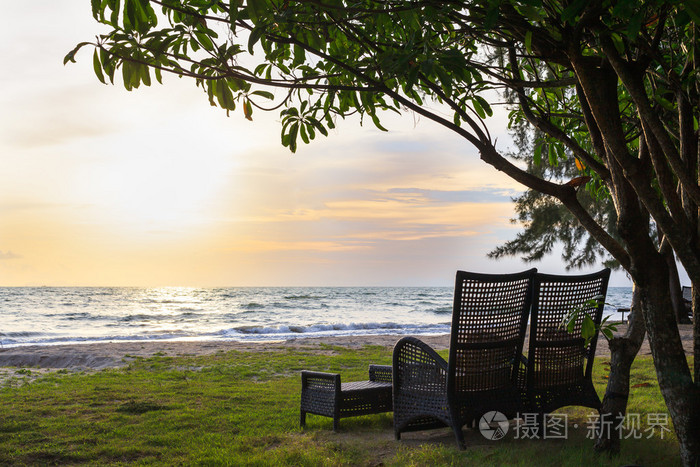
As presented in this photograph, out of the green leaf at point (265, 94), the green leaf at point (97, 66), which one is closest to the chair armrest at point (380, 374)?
the green leaf at point (265, 94)

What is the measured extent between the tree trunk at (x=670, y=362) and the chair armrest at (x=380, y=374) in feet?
8.22

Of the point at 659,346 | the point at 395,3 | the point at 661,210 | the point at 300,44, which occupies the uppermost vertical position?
the point at 395,3

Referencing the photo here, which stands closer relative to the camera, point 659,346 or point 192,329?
point 659,346

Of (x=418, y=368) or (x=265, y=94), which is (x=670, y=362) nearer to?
(x=418, y=368)

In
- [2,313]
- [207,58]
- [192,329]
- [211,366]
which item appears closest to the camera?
[207,58]

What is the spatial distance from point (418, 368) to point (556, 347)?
0.98 meters

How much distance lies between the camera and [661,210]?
2992mm

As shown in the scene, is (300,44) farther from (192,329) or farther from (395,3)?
(192,329)

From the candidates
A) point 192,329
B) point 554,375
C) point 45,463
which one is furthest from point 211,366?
point 192,329

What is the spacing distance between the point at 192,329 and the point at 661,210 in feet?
76.5

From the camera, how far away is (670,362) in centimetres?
313

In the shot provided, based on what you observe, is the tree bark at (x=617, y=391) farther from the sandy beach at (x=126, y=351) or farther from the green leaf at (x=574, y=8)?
the sandy beach at (x=126, y=351)

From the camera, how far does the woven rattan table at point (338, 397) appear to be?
4.76 metres
